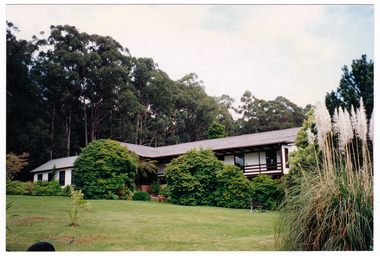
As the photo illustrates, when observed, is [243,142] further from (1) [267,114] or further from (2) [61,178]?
(1) [267,114]

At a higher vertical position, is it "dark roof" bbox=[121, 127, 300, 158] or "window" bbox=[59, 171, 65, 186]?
"dark roof" bbox=[121, 127, 300, 158]

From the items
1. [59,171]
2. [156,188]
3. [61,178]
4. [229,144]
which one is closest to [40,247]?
[156,188]

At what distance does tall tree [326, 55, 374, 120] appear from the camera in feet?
23.4

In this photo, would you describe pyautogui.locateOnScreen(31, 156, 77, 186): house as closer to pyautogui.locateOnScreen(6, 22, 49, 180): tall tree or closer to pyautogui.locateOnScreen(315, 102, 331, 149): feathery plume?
pyautogui.locateOnScreen(6, 22, 49, 180): tall tree

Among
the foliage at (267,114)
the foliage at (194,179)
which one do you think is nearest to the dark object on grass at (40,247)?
the foliage at (194,179)

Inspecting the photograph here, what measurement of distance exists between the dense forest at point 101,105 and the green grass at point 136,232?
38.1 feet

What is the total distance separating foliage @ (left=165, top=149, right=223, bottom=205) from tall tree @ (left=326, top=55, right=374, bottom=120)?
907cm

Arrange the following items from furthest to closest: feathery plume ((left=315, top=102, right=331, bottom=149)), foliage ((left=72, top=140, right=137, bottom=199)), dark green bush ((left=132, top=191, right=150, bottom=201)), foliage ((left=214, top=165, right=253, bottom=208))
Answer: dark green bush ((left=132, top=191, right=150, bottom=201)) < foliage ((left=72, top=140, right=137, bottom=199)) < foliage ((left=214, top=165, right=253, bottom=208)) < feathery plume ((left=315, top=102, right=331, bottom=149))

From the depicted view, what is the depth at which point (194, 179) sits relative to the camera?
15.6 metres

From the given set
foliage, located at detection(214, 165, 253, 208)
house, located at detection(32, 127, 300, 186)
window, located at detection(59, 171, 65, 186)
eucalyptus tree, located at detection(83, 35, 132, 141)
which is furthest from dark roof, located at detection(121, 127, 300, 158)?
eucalyptus tree, located at detection(83, 35, 132, 141)

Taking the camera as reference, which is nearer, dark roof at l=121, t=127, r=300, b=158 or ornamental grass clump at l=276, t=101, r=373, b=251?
ornamental grass clump at l=276, t=101, r=373, b=251

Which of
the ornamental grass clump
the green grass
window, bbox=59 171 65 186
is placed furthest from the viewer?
window, bbox=59 171 65 186
